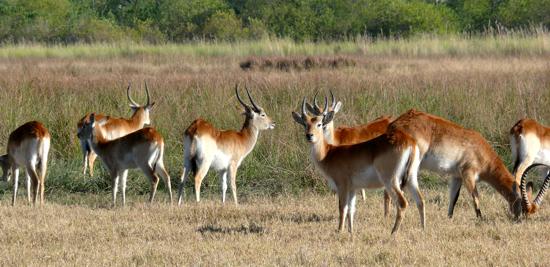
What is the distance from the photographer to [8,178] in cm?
1228

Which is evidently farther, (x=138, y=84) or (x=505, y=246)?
(x=138, y=84)

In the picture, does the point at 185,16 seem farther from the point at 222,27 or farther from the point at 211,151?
the point at 211,151

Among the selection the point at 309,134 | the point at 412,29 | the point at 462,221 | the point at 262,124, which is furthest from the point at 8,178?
the point at 412,29

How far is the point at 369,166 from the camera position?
9172 millimetres

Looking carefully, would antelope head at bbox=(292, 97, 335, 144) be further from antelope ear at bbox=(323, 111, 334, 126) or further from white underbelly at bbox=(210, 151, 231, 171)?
white underbelly at bbox=(210, 151, 231, 171)

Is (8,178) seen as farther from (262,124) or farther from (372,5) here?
(372,5)

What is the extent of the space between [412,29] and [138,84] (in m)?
21.8

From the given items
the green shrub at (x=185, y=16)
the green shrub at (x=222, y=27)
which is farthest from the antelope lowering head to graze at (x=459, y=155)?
the green shrub at (x=185, y=16)

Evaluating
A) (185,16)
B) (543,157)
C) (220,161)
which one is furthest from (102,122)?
(185,16)

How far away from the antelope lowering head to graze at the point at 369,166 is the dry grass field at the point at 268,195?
1.15 feet

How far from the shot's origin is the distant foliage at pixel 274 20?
130ft

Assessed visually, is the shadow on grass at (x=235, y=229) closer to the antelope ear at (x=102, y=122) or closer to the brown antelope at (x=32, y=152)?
the brown antelope at (x=32, y=152)

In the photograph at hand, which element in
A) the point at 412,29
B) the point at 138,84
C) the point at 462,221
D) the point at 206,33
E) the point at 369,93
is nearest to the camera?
the point at 462,221

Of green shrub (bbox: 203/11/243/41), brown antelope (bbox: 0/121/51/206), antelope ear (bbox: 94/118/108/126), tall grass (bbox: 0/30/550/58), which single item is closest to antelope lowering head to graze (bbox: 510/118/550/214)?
antelope ear (bbox: 94/118/108/126)
